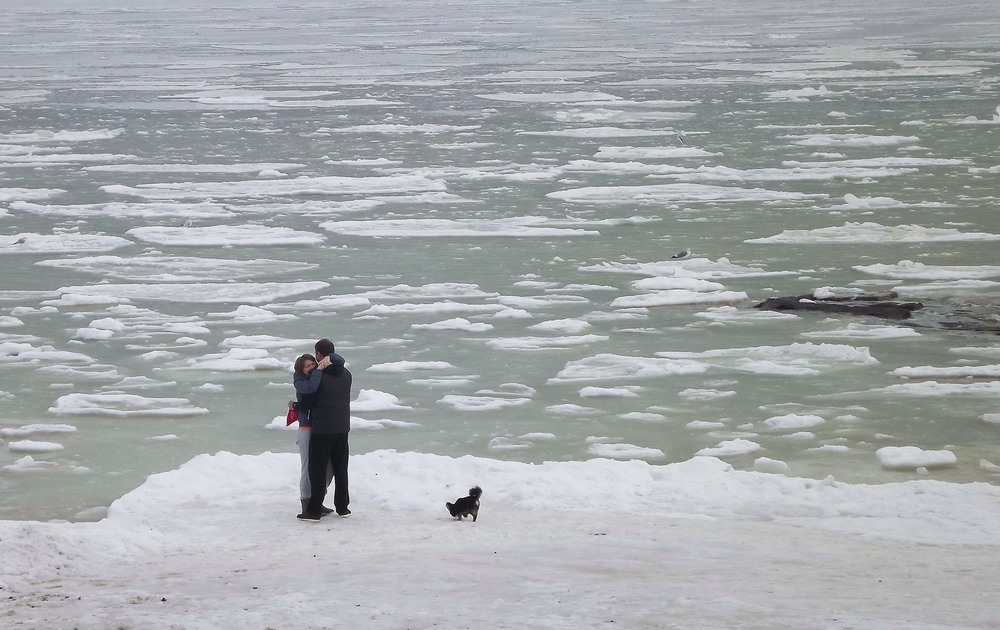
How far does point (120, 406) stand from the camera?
9.94 metres

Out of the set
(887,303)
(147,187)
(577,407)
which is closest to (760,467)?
(577,407)

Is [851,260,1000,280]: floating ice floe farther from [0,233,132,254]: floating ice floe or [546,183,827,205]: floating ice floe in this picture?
[0,233,132,254]: floating ice floe

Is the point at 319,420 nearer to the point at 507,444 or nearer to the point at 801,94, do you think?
the point at 507,444

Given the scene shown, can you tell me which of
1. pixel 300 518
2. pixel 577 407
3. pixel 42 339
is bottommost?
pixel 300 518

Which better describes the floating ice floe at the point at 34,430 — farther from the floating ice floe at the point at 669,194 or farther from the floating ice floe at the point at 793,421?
the floating ice floe at the point at 669,194

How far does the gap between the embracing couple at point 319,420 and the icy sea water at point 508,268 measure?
1.41m

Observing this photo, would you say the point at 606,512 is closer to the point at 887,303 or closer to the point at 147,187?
the point at 887,303

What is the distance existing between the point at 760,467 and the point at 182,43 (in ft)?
157

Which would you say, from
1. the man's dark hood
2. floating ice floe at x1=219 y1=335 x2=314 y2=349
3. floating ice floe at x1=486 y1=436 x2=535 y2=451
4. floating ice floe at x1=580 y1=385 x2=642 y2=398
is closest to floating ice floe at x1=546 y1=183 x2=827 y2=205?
floating ice floe at x1=219 y1=335 x2=314 y2=349

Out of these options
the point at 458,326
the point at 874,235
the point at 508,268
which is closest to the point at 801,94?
the point at 874,235

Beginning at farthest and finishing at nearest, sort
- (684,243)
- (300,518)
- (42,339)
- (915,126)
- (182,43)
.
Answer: (182,43), (915,126), (684,243), (42,339), (300,518)

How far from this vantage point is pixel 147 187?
2072 centimetres

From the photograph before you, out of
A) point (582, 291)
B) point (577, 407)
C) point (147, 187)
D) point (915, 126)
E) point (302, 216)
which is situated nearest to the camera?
point (577, 407)

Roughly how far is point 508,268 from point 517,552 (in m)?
8.38
